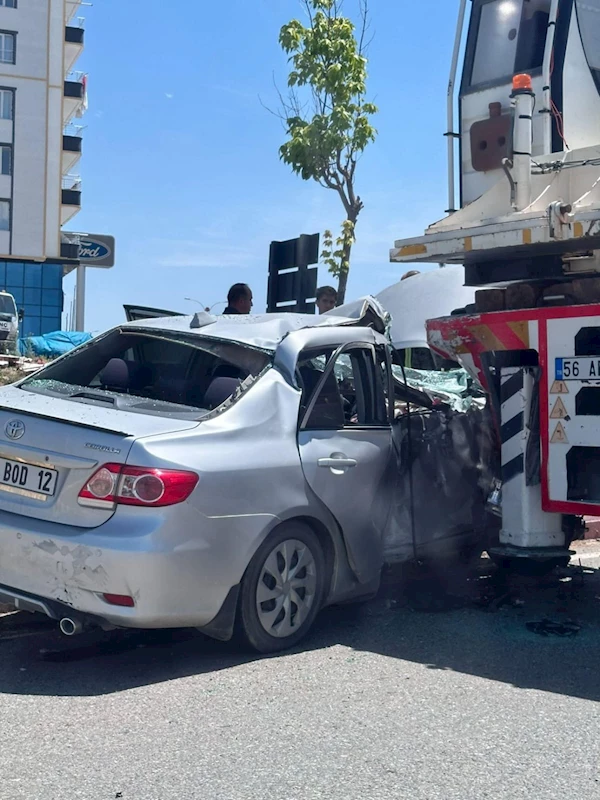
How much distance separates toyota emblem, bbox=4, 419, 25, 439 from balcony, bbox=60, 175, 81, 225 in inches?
1640

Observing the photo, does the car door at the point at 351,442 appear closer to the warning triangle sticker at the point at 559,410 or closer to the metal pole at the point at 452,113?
the warning triangle sticker at the point at 559,410

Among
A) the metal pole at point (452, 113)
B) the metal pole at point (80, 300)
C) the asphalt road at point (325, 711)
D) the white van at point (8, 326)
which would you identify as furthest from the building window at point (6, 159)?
the asphalt road at point (325, 711)

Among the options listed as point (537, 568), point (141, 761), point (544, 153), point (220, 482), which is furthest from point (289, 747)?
point (544, 153)

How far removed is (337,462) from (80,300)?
39226 millimetres

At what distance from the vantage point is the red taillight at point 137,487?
4.78 m

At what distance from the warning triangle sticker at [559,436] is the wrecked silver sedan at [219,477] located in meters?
0.89

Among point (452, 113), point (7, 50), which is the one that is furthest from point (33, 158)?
point (452, 113)

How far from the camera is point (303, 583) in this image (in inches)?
215

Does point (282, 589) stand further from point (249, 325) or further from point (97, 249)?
point (97, 249)

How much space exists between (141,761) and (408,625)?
7.86 feet

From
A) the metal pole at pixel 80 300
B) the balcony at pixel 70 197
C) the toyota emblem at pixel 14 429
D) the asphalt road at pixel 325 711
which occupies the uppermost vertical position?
the balcony at pixel 70 197

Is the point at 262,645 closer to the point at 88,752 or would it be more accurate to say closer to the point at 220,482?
the point at 220,482

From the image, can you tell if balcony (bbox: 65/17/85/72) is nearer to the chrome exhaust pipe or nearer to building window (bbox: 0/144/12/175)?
building window (bbox: 0/144/12/175)

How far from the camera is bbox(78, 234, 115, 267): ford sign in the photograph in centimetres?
4688
